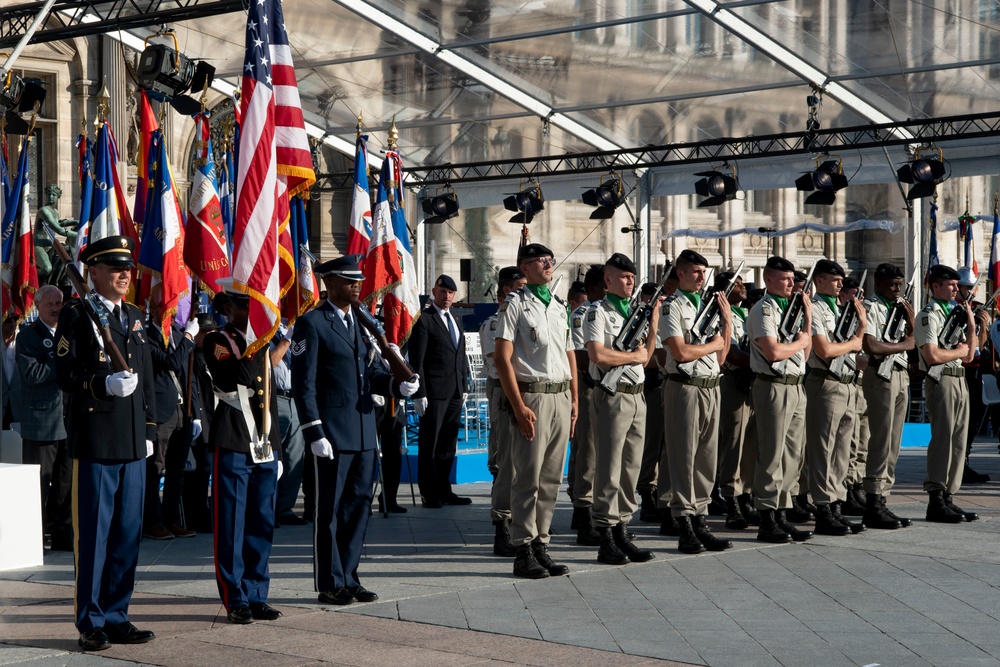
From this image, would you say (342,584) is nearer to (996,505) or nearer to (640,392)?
(640,392)

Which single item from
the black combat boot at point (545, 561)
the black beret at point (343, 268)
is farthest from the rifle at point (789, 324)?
the black beret at point (343, 268)

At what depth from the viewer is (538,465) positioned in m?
7.06

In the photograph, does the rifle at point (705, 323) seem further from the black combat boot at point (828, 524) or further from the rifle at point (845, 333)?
the black combat boot at point (828, 524)

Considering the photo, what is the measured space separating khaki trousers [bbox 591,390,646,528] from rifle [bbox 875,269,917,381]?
2463mm

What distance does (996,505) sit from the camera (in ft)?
34.2

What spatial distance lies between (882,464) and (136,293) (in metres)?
6.09

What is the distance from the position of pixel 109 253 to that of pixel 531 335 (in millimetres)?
2461

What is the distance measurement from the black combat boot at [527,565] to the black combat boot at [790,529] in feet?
6.91

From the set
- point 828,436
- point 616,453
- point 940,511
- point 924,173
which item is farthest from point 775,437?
point 924,173

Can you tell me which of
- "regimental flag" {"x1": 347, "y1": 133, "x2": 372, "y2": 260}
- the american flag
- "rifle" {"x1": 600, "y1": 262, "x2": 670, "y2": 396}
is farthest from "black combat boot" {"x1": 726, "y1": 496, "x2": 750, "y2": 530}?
"regimental flag" {"x1": 347, "y1": 133, "x2": 372, "y2": 260}

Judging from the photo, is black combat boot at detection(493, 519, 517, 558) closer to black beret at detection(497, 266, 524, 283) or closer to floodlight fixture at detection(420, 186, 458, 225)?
black beret at detection(497, 266, 524, 283)

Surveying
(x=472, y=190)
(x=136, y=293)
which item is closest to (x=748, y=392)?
(x=136, y=293)

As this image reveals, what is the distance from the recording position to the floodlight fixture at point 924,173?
50.9 ft

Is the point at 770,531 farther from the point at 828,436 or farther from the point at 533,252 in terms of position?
the point at 533,252
